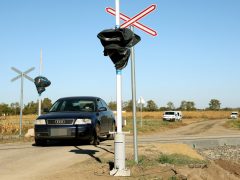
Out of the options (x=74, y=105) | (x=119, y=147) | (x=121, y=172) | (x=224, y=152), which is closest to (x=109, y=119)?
(x=74, y=105)

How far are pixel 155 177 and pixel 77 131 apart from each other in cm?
567

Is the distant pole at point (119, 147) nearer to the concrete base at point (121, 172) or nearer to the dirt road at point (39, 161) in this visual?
the concrete base at point (121, 172)

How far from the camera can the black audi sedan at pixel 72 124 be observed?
12.7 meters

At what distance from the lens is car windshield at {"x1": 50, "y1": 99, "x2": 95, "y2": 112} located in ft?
45.6

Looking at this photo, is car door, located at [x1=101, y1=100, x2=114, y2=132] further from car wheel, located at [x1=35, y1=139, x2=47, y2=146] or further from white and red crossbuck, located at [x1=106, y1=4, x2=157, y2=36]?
white and red crossbuck, located at [x1=106, y1=4, x2=157, y2=36]

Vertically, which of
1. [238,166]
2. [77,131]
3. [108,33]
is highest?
[108,33]

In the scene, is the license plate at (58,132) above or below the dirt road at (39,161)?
above

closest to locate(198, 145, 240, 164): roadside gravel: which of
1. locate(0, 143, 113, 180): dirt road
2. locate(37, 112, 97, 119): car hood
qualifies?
locate(37, 112, 97, 119): car hood

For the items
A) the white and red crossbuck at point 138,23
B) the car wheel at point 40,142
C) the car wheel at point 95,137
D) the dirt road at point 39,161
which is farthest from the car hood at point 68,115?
the white and red crossbuck at point 138,23

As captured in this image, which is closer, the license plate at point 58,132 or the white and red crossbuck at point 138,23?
the white and red crossbuck at point 138,23

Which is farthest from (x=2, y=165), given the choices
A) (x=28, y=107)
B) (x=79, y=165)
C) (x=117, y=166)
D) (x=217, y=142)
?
(x=28, y=107)

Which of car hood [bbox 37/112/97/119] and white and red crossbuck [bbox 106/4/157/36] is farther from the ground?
white and red crossbuck [bbox 106/4/157/36]

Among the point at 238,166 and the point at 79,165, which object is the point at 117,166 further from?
the point at 238,166

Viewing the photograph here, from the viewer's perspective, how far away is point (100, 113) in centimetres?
1391
